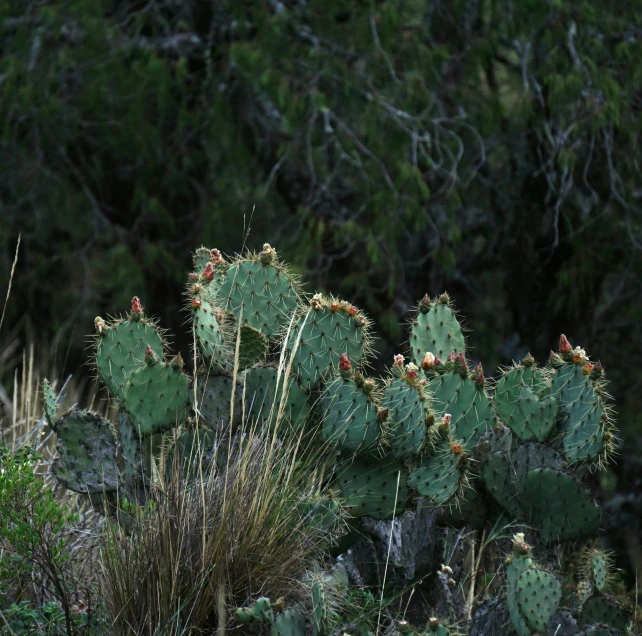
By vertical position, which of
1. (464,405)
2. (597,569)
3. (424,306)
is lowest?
(597,569)

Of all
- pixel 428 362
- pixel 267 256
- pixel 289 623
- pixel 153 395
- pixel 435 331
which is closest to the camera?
pixel 289 623

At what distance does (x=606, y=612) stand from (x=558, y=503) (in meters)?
0.37

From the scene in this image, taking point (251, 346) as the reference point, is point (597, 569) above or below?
below

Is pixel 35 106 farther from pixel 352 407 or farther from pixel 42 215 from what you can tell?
pixel 352 407

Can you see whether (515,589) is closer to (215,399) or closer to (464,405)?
(464,405)

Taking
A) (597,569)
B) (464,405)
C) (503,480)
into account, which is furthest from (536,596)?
(464,405)

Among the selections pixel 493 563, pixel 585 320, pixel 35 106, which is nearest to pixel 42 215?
pixel 35 106

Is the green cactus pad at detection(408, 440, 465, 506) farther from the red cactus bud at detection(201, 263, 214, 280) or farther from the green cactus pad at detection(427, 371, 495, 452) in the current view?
the red cactus bud at detection(201, 263, 214, 280)

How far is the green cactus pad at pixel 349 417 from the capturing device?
10.8ft

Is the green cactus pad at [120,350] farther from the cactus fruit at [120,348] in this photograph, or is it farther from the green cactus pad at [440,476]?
the green cactus pad at [440,476]

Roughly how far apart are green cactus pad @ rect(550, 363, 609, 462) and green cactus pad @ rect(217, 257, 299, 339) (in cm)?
91

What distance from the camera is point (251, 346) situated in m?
3.70

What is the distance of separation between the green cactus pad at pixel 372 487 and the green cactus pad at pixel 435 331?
56 centimetres

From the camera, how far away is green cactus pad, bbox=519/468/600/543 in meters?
3.29
